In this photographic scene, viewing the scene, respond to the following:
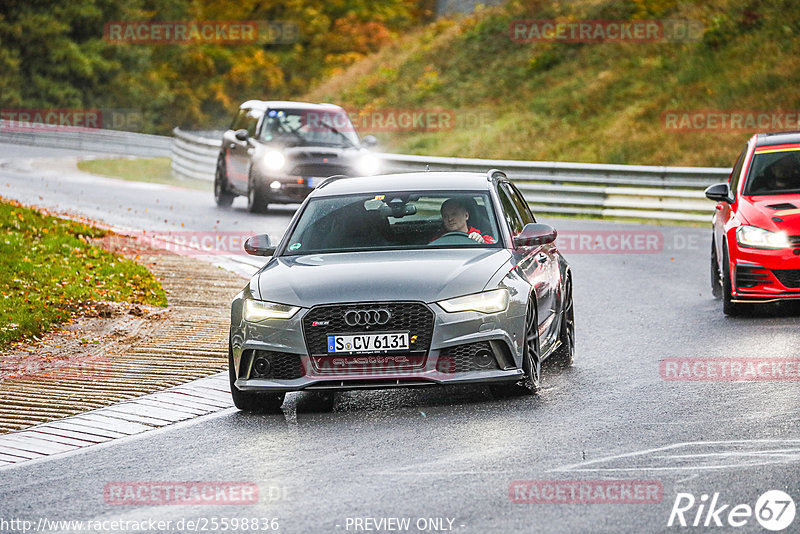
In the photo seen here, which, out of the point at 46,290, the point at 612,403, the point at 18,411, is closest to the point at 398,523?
the point at 612,403

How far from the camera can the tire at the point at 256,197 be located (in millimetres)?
25281

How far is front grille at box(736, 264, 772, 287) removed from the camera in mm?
13359

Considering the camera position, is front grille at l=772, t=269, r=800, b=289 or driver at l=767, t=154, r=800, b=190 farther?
driver at l=767, t=154, r=800, b=190

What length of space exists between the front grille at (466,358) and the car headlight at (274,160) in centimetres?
1608

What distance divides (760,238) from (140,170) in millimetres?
27638

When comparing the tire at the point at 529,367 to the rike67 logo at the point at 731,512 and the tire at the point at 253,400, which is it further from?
the rike67 logo at the point at 731,512

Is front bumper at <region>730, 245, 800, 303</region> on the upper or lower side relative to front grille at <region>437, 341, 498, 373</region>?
lower

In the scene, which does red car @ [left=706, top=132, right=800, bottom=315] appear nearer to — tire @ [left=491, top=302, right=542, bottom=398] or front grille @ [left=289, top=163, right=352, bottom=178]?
tire @ [left=491, top=302, right=542, bottom=398]

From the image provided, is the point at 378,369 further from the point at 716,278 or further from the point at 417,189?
the point at 716,278

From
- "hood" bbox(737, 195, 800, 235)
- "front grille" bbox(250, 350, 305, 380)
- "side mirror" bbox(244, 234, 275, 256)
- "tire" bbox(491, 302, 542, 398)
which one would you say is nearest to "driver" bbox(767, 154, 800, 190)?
"hood" bbox(737, 195, 800, 235)

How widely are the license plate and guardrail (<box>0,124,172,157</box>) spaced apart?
33964 millimetres

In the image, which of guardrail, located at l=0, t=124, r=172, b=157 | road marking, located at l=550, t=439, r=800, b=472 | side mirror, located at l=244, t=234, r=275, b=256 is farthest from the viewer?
guardrail, located at l=0, t=124, r=172, b=157

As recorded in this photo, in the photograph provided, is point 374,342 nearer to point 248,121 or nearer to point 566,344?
point 566,344

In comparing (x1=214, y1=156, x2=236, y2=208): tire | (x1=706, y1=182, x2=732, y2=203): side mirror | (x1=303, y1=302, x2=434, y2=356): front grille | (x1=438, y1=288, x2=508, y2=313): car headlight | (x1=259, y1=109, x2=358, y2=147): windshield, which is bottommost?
(x1=214, y1=156, x2=236, y2=208): tire
